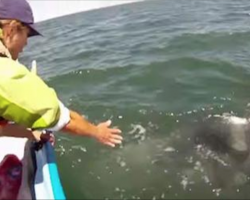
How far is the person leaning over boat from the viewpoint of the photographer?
3.48m

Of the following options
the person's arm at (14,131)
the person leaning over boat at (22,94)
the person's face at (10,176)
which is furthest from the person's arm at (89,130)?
the person's face at (10,176)

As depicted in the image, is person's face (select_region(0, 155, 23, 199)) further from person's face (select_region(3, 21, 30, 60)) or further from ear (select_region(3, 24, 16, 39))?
ear (select_region(3, 24, 16, 39))

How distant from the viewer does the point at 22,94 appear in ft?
11.4

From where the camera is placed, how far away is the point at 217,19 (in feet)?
34.5

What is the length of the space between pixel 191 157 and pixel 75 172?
1.36 meters

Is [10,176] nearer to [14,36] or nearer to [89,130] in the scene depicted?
[89,130]

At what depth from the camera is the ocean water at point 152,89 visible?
17.0 ft

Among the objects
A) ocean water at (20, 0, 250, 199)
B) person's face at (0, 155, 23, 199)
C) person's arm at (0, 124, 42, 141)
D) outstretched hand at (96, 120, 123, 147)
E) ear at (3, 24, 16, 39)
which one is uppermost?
ear at (3, 24, 16, 39)

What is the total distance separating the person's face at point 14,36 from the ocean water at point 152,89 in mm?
1730

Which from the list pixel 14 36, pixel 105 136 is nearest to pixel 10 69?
pixel 14 36

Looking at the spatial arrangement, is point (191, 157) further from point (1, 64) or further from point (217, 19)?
point (217, 19)

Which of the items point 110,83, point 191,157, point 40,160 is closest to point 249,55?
point 110,83

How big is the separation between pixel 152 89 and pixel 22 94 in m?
3.96

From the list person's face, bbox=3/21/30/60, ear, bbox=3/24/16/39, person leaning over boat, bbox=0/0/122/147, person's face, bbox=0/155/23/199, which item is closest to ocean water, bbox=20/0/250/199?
person's face, bbox=0/155/23/199
